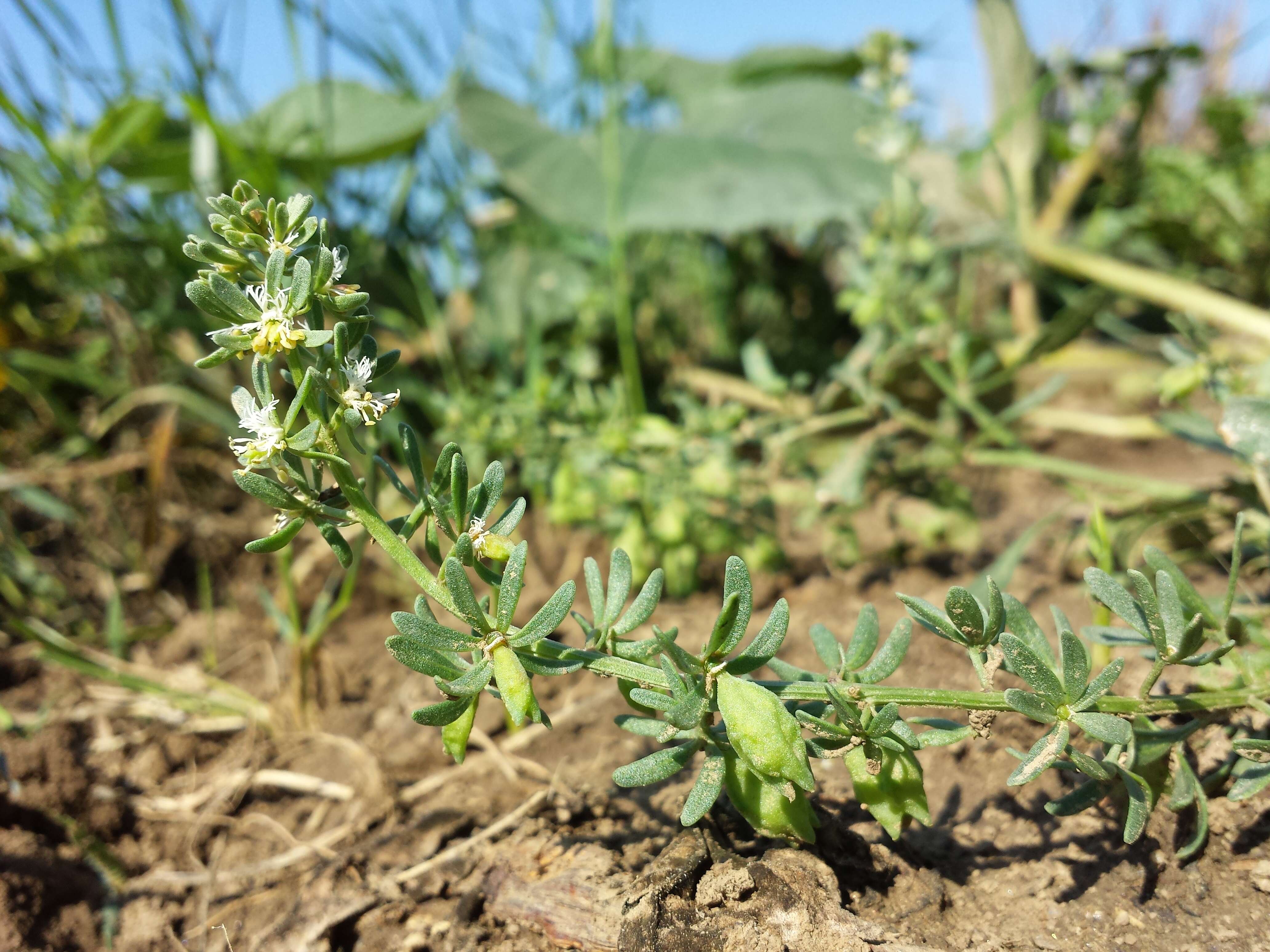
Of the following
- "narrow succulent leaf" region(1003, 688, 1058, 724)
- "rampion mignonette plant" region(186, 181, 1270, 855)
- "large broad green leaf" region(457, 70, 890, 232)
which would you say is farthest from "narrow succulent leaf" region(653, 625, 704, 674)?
"large broad green leaf" region(457, 70, 890, 232)

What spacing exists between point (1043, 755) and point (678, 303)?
6.02 ft

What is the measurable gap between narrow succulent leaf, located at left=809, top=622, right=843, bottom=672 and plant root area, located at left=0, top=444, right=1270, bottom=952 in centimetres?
16

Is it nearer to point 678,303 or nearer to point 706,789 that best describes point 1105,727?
point 706,789

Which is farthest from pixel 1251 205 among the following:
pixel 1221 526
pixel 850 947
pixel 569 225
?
pixel 850 947

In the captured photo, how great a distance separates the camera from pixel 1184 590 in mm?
741

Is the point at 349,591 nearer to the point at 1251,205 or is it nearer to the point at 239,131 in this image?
the point at 239,131

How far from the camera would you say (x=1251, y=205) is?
7.44 ft

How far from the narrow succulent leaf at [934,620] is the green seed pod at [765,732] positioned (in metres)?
0.13

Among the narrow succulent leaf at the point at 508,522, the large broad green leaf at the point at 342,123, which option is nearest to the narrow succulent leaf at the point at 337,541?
the narrow succulent leaf at the point at 508,522

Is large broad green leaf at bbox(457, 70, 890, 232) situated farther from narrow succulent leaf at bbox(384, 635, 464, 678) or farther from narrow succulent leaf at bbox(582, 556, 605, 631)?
Result: narrow succulent leaf at bbox(384, 635, 464, 678)

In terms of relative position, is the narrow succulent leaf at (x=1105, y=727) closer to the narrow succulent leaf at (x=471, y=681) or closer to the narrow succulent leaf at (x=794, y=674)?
the narrow succulent leaf at (x=794, y=674)

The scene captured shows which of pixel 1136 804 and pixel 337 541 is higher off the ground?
pixel 337 541

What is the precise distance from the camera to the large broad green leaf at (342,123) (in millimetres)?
1887

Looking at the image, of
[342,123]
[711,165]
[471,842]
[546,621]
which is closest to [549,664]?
[546,621]
